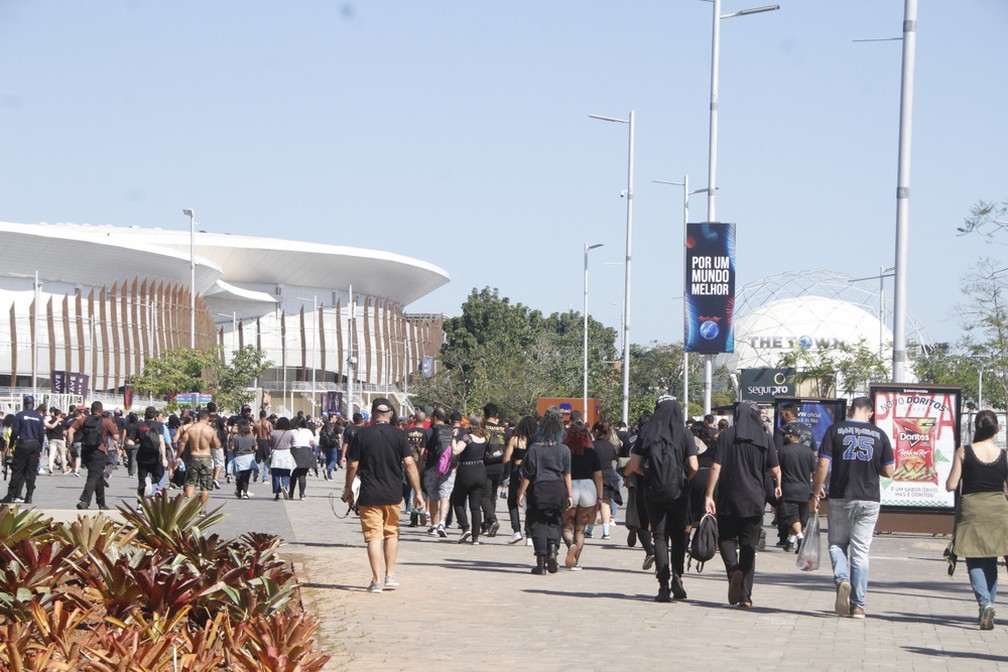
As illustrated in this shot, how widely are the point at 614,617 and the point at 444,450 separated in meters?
7.95

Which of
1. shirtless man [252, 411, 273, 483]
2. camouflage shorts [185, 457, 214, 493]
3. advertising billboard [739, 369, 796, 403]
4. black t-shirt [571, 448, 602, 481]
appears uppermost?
black t-shirt [571, 448, 602, 481]

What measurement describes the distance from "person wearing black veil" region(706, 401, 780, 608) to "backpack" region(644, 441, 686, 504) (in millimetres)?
378

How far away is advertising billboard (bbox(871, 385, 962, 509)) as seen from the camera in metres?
18.9

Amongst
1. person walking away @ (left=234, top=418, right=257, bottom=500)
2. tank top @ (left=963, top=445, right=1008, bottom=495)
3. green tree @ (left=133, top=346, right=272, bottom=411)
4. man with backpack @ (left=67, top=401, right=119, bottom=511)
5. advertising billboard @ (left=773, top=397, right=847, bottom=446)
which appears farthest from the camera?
green tree @ (left=133, top=346, right=272, bottom=411)

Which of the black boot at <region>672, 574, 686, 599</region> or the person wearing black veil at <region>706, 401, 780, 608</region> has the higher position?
the person wearing black veil at <region>706, 401, 780, 608</region>

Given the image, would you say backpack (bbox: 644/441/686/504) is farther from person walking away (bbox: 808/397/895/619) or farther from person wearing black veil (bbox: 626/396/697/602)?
person walking away (bbox: 808/397/895/619)

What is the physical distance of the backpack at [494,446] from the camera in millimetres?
17797

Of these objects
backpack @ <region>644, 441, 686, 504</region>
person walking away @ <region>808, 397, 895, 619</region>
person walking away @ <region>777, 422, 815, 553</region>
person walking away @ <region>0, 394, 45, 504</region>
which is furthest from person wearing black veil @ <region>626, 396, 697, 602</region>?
person walking away @ <region>0, 394, 45, 504</region>

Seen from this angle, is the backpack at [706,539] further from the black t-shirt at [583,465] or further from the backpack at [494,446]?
the backpack at [494,446]

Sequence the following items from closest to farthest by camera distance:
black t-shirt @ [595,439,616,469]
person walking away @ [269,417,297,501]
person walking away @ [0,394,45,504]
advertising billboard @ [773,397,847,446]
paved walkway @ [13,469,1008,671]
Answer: paved walkway @ [13,469,1008,671], black t-shirt @ [595,439,616,469], person walking away @ [0,394,45,504], advertising billboard @ [773,397,847,446], person walking away @ [269,417,297,501]

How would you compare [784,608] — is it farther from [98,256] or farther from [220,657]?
[98,256]

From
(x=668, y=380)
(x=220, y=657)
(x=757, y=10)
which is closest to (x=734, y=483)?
(x=220, y=657)

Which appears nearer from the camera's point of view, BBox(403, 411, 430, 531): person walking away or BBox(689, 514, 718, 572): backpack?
BBox(689, 514, 718, 572): backpack

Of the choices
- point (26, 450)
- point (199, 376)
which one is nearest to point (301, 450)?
point (26, 450)
